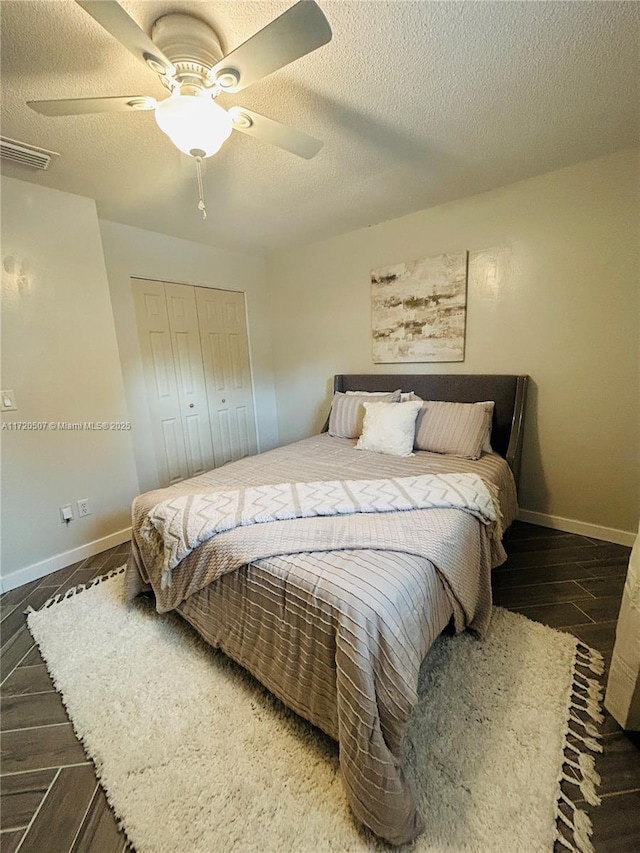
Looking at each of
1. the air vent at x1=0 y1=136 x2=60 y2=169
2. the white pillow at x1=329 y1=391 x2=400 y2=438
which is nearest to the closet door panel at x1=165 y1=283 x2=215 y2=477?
the air vent at x1=0 y1=136 x2=60 y2=169

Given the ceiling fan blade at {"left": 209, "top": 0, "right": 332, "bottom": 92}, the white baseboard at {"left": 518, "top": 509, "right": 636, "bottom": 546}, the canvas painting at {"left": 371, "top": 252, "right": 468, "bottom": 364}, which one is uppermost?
the ceiling fan blade at {"left": 209, "top": 0, "right": 332, "bottom": 92}

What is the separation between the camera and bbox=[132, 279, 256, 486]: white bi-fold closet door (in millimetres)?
3072

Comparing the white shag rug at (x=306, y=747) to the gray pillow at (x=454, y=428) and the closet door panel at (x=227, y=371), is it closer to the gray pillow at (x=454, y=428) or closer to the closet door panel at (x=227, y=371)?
the gray pillow at (x=454, y=428)

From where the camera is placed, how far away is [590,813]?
1.00m

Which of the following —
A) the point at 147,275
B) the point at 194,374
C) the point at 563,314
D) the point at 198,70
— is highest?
the point at 198,70

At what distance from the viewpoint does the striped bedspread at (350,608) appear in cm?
95

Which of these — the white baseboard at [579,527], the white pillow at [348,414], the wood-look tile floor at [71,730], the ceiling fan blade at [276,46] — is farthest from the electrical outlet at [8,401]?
the white baseboard at [579,527]

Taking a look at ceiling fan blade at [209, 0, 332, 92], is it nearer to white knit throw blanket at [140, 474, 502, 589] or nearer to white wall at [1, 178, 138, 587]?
white knit throw blanket at [140, 474, 502, 589]

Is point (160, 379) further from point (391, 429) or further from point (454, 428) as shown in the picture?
point (454, 428)

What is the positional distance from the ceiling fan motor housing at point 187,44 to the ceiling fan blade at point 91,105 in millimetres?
152

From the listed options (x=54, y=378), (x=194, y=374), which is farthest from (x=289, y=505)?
(x=194, y=374)

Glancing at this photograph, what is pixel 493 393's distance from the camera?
2523 millimetres

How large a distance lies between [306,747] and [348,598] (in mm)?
623

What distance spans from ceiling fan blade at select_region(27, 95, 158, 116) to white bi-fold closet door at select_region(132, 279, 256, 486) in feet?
5.94
